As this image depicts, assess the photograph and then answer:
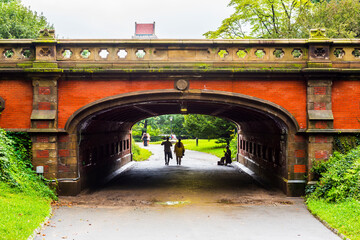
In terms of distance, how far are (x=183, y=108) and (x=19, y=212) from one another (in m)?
8.64

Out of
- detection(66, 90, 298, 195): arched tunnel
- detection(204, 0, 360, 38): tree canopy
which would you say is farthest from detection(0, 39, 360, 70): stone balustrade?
detection(204, 0, 360, 38): tree canopy

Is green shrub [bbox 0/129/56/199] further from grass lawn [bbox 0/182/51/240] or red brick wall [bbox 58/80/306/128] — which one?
red brick wall [bbox 58/80/306/128]

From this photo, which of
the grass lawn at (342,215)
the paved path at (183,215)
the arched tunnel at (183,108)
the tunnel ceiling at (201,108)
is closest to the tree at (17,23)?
the arched tunnel at (183,108)

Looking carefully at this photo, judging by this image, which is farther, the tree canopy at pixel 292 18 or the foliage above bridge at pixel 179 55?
the tree canopy at pixel 292 18

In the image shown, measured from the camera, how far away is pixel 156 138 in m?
58.4

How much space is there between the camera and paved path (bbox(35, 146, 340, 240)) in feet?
25.6

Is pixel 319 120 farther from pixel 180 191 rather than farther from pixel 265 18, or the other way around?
pixel 265 18

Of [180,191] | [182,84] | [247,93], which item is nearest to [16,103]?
[182,84]

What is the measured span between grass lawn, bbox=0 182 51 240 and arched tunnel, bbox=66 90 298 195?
2.93m

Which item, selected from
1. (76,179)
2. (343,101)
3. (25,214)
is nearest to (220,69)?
(343,101)

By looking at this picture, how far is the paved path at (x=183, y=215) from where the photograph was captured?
25.6 feet

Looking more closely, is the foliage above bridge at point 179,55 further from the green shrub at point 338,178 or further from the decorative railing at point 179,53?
the green shrub at point 338,178

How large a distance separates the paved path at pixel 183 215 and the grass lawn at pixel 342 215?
0.81 feet

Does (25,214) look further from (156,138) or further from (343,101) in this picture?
(156,138)
